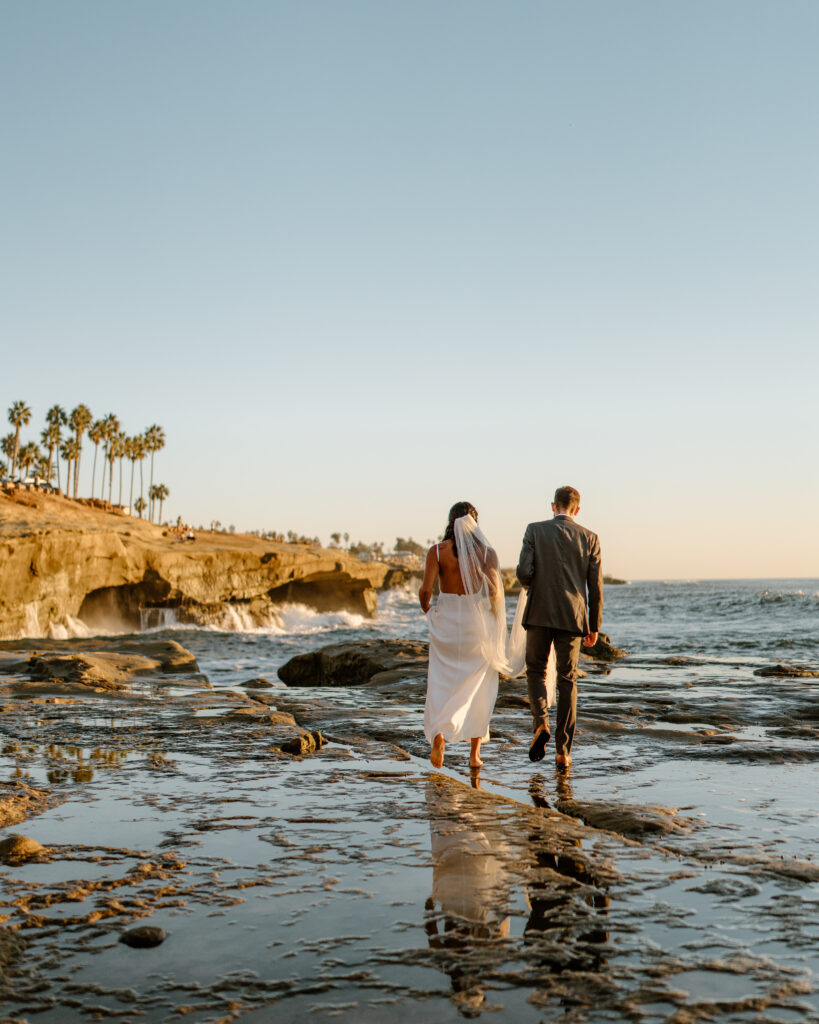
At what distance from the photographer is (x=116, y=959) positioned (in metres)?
3.01

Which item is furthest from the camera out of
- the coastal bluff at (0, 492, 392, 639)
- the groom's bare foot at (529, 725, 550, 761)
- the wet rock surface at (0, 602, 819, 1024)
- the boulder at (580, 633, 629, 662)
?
the coastal bluff at (0, 492, 392, 639)

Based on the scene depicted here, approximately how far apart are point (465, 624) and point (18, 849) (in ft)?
12.9

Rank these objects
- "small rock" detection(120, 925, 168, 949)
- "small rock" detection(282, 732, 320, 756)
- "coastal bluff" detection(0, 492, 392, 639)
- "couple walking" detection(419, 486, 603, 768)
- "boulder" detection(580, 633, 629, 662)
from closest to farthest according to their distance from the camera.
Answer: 1. "small rock" detection(120, 925, 168, 949)
2. "couple walking" detection(419, 486, 603, 768)
3. "small rock" detection(282, 732, 320, 756)
4. "boulder" detection(580, 633, 629, 662)
5. "coastal bluff" detection(0, 492, 392, 639)

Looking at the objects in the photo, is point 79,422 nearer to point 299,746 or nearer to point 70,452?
point 70,452

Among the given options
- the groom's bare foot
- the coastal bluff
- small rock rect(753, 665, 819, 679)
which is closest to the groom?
the groom's bare foot

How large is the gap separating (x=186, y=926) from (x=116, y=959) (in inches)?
13.4

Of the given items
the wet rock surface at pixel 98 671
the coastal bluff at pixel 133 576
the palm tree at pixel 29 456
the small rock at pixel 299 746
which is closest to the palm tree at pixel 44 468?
the palm tree at pixel 29 456

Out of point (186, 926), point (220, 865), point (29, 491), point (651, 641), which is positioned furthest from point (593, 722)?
point (29, 491)

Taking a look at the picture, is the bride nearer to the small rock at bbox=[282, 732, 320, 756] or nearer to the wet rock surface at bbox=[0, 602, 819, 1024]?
the wet rock surface at bbox=[0, 602, 819, 1024]

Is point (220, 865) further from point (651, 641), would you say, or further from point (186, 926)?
point (651, 641)

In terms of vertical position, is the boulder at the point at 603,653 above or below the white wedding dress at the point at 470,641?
below

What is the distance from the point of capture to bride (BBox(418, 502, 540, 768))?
7.11 meters

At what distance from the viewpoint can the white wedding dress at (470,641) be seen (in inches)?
280

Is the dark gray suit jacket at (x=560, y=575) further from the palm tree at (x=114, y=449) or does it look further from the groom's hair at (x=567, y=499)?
the palm tree at (x=114, y=449)
